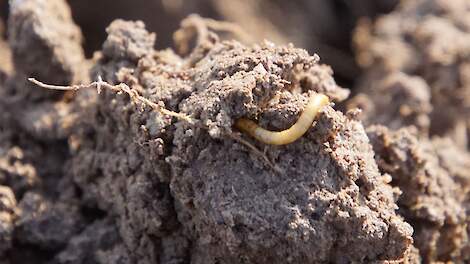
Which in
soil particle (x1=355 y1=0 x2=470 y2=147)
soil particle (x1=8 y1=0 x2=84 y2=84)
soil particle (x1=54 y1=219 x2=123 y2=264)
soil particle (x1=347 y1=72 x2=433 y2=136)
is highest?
soil particle (x1=355 y1=0 x2=470 y2=147)

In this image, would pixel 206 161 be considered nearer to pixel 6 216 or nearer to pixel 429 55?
pixel 6 216

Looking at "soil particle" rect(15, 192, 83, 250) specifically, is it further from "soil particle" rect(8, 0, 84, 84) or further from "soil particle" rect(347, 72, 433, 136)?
"soil particle" rect(347, 72, 433, 136)

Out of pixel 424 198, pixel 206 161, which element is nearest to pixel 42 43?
pixel 206 161

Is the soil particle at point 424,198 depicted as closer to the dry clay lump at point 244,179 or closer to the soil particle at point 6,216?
the dry clay lump at point 244,179

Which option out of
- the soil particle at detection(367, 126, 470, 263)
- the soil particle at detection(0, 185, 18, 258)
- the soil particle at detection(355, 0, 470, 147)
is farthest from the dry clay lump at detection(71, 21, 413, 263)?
the soil particle at detection(355, 0, 470, 147)

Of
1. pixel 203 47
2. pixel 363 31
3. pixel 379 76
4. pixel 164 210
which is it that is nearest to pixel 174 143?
pixel 164 210

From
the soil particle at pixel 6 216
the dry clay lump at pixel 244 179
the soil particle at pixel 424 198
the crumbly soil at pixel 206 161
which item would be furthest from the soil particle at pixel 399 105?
the soil particle at pixel 6 216

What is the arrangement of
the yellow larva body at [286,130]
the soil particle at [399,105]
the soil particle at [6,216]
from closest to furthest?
the yellow larva body at [286,130] → the soil particle at [6,216] → the soil particle at [399,105]
